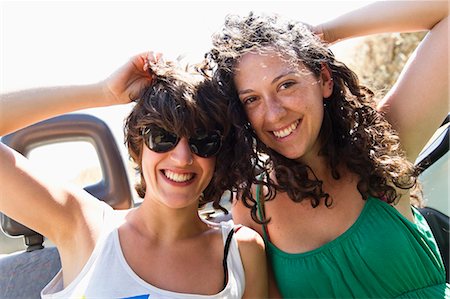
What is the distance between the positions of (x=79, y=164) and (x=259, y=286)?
3853 millimetres

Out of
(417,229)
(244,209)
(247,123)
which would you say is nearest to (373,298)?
(417,229)

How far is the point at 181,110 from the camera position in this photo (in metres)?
1.77

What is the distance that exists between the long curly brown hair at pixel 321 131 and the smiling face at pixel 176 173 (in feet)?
0.58

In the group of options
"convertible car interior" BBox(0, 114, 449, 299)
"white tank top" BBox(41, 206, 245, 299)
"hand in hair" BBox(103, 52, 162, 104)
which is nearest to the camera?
"white tank top" BBox(41, 206, 245, 299)

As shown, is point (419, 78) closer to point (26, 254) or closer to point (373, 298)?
point (373, 298)

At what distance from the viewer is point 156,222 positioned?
6.35 feet

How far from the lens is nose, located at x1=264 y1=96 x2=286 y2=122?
5.93 ft

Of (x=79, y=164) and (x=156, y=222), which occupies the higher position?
(x=156, y=222)

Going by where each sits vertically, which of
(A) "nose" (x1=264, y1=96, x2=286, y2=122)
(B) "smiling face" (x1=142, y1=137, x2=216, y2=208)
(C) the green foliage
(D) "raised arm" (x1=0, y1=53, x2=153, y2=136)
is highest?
(D) "raised arm" (x1=0, y1=53, x2=153, y2=136)

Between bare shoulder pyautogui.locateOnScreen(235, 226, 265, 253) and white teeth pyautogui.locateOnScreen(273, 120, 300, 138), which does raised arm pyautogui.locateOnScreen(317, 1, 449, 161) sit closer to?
white teeth pyautogui.locateOnScreen(273, 120, 300, 138)

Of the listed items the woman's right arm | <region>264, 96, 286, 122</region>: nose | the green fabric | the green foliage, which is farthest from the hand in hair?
the green foliage

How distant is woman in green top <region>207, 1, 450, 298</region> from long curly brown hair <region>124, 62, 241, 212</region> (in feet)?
0.19

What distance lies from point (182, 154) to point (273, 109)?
1.14 ft

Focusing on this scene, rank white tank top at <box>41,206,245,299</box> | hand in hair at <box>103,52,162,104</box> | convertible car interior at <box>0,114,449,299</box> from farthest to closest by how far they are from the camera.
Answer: convertible car interior at <box>0,114,449,299</box>, hand in hair at <box>103,52,162,104</box>, white tank top at <box>41,206,245,299</box>
